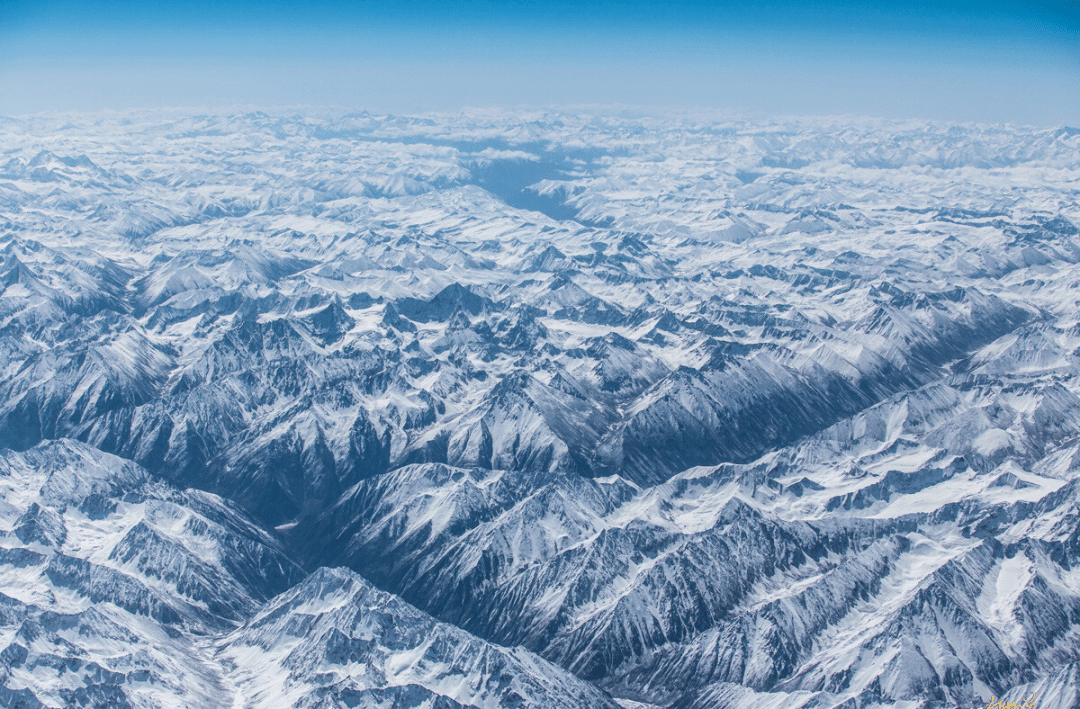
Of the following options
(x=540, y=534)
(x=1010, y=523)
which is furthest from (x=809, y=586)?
(x=540, y=534)

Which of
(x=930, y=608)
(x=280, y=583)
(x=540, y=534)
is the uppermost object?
(x=930, y=608)

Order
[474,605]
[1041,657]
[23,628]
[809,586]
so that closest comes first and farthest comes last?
[23,628], [1041,657], [809,586], [474,605]

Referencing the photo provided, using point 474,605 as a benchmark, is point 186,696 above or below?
above

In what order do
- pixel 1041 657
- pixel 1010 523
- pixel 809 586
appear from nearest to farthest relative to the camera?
pixel 1041 657 < pixel 809 586 < pixel 1010 523

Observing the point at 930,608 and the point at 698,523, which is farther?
the point at 698,523

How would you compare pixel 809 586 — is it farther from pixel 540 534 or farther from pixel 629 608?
pixel 540 534

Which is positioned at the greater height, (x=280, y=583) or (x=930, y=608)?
(x=930, y=608)

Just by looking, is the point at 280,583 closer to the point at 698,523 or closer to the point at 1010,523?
the point at 698,523

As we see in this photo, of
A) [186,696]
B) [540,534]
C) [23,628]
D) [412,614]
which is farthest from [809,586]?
[23,628]

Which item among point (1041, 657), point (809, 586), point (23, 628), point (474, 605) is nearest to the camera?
point (23, 628)
